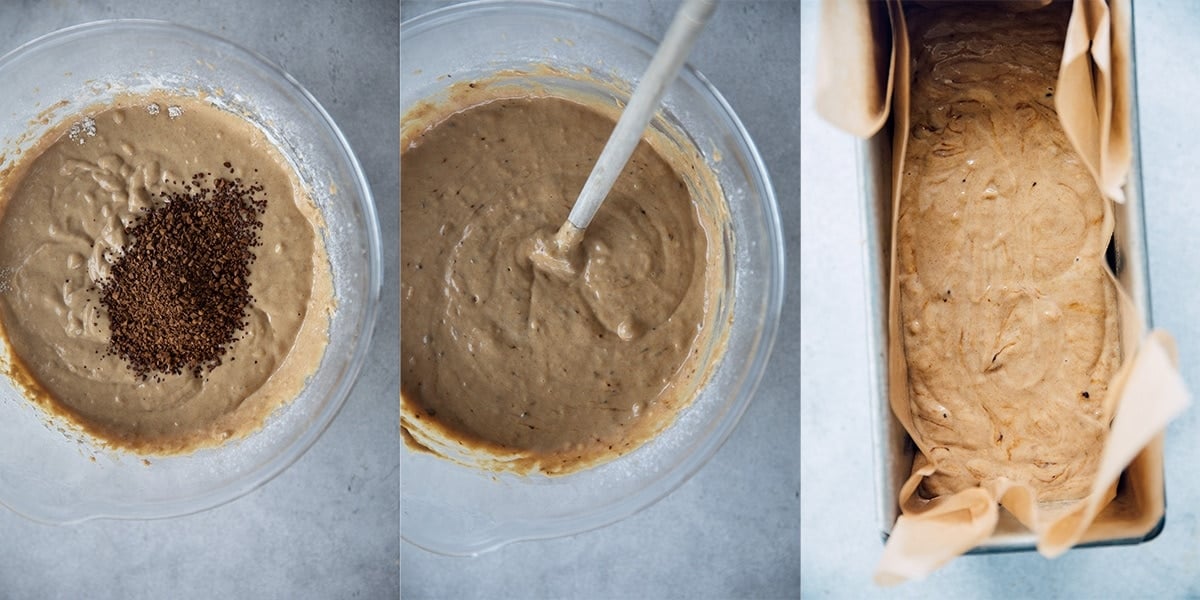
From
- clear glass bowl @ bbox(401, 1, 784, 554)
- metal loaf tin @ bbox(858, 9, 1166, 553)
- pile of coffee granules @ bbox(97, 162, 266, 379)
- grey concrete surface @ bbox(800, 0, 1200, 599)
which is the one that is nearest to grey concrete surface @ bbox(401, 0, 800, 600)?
grey concrete surface @ bbox(800, 0, 1200, 599)

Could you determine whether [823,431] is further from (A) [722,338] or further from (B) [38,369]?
(B) [38,369]

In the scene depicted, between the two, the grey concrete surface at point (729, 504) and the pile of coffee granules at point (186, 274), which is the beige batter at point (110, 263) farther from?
the grey concrete surface at point (729, 504)

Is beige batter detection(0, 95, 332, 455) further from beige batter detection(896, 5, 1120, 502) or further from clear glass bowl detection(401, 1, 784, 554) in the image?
beige batter detection(896, 5, 1120, 502)

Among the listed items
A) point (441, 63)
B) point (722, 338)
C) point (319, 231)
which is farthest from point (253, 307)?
point (722, 338)

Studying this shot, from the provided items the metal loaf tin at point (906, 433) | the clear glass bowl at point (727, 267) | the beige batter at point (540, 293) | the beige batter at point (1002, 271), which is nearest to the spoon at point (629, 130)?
the beige batter at point (540, 293)

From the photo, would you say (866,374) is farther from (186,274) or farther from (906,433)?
(186,274)
